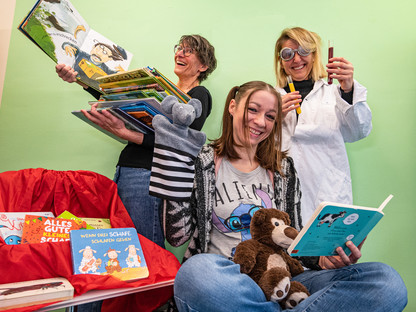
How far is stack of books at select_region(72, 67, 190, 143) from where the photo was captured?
3.80 ft

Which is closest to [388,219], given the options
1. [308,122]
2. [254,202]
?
[308,122]

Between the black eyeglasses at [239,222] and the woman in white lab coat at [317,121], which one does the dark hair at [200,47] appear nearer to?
the woman in white lab coat at [317,121]

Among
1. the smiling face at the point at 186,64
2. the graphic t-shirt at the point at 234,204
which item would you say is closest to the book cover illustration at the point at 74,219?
the graphic t-shirt at the point at 234,204

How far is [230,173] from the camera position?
1.20 metres

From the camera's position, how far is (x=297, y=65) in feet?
5.23

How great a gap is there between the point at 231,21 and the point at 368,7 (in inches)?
29.2

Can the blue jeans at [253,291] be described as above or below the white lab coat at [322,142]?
below

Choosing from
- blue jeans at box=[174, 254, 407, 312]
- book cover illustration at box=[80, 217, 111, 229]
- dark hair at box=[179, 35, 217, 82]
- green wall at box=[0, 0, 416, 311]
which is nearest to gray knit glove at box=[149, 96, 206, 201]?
blue jeans at box=[174, 254, 407, 312]

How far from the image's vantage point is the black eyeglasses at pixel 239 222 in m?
1.10

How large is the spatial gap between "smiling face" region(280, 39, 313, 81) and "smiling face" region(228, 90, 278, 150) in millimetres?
430

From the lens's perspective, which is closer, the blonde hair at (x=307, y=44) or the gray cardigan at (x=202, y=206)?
the gray cardigan at (x=202, y=206)

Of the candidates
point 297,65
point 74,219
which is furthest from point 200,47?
point 74,219

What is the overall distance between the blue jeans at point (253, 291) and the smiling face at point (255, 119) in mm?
498

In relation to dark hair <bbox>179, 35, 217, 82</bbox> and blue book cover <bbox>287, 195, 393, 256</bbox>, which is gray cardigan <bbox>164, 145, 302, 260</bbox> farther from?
dark hair <bbox>179, 35, 217, 82</bbox>
